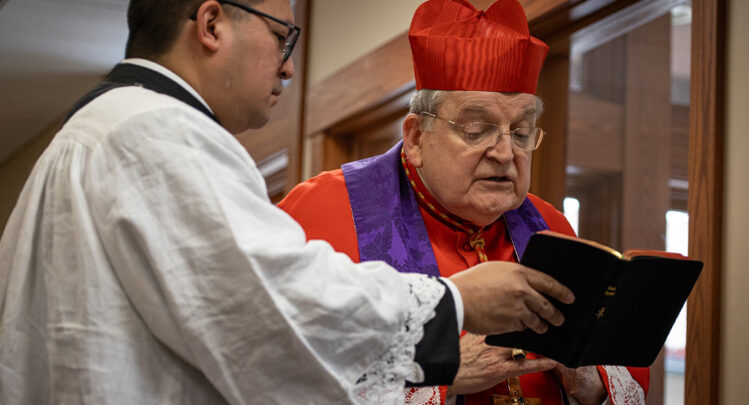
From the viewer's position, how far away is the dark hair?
1710 millimetres

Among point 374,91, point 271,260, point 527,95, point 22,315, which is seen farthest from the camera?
point 374,91

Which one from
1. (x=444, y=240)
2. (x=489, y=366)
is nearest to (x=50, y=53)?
(x=444, y=240)

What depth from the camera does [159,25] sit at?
5.65ft

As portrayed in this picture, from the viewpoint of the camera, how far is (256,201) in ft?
4.69

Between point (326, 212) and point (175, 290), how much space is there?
1.29m

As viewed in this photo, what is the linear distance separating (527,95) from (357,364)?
137cm

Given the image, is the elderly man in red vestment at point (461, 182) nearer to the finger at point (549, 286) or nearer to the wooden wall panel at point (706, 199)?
the wooden wall panel at point (706, 199)

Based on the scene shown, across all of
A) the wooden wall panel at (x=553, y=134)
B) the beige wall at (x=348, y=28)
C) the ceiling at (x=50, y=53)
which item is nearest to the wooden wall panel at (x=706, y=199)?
the wooden wall panel at (x=553, y=134)

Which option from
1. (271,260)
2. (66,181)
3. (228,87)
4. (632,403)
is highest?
(228,87)

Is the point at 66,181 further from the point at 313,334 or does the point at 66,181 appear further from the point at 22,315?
the point at 313,334

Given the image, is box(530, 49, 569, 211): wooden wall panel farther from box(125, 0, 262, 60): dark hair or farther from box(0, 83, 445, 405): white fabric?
box(0, 83, 445, 405): white fabric

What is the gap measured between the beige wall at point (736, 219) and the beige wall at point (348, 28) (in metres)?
1.95

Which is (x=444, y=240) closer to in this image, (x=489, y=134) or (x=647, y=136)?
(x=489, y=134)

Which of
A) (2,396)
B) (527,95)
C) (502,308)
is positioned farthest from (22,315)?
(527,95)
